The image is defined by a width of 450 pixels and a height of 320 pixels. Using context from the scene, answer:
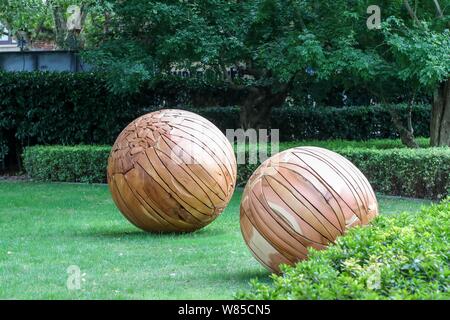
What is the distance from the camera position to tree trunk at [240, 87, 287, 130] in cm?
1955

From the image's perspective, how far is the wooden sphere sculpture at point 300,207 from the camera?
7.79 meters

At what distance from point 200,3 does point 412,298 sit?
12.6 m

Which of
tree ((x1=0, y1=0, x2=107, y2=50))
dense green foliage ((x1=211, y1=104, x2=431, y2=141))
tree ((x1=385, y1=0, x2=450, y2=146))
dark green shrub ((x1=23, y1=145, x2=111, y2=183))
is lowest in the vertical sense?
dark green shrub ((x1=23, y1=145, x2=111, y2=183))

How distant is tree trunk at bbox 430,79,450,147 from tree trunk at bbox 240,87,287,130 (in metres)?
3.78

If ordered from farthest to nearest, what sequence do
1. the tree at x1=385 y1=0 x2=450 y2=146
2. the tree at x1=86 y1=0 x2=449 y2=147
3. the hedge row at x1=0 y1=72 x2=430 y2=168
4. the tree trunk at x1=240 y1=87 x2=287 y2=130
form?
the hedge row at x1=0 y1=72 x2=430 y2=168
the tree trunk at x1=240 y1=87 x2=287 y2=130
the tree at x1=86 y1=0 x2=449 y2=147
the tree at x1=385 y1=0 x2=450 y2=146

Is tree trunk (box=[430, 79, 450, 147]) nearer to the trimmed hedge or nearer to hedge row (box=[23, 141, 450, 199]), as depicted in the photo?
hedge row (box=[23, 141, 450, 199])

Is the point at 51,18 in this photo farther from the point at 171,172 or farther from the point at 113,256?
the point at 113,256

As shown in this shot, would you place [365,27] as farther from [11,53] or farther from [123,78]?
[11,53]

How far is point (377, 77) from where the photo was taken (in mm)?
15836

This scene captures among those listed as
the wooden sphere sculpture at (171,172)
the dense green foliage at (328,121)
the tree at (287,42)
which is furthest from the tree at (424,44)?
the dense green foliage at (328,121)

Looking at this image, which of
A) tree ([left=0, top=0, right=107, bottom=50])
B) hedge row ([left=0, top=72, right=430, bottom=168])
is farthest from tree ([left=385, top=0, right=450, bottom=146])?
tree ([left=0, top=0, right=107, bottom=50])

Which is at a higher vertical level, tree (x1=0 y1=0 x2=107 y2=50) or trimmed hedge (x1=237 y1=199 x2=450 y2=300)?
tree (x1=0 y1=0 x2=107 y2=50)
